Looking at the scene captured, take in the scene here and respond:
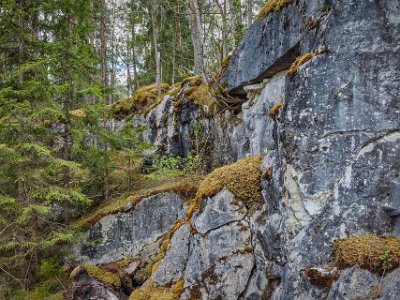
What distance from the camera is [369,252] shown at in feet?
13.8

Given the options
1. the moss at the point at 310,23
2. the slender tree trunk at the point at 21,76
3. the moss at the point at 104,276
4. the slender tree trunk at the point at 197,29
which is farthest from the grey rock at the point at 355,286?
the slender tree trunk at the point at 21,76

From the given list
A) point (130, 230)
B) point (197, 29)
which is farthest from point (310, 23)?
point (130, 230)

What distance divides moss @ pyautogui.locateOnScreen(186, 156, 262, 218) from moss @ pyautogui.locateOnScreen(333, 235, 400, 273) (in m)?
1.90

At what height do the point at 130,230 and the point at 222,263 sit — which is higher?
the point at 222,263

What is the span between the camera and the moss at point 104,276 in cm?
815

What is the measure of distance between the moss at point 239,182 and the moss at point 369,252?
1.90 metres

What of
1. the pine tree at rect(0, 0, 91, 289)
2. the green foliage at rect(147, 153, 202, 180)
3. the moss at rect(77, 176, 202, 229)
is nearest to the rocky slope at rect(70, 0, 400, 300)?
the moss at rect(77, 176, 202, 229)

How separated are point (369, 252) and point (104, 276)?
6.17 metres

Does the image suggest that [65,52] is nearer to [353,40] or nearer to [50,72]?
[50,72]

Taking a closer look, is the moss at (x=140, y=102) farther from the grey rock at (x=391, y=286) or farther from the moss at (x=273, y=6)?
the grey rock at (x=391, y=286)

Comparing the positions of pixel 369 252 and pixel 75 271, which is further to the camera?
pixel 75 271

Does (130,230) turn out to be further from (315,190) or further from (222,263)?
(315,190)

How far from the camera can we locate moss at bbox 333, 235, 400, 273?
410 centimetres

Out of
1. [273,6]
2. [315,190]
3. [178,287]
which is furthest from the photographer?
[273,6]
